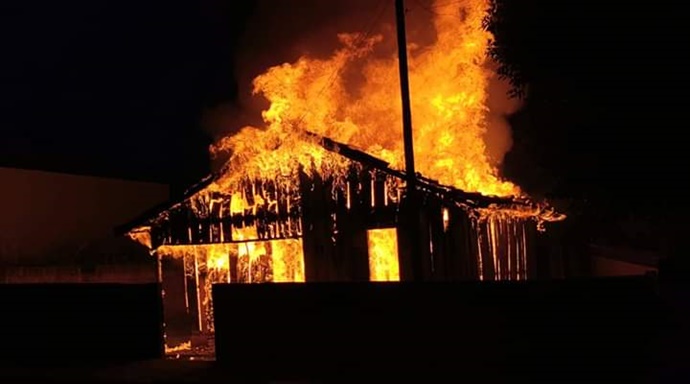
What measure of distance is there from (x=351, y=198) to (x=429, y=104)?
4518 millimetres

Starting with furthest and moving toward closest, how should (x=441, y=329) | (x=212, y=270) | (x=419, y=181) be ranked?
→ (x=212, y=270)
(x=419, y=181)
(x=441, y=329)

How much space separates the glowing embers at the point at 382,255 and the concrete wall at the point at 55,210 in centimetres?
1371

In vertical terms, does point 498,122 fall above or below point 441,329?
above

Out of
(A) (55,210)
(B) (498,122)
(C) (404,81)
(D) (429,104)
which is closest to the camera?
(C) (404,81)

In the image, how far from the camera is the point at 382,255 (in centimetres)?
1534

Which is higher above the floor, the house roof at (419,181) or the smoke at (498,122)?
the smoke at (498,122)

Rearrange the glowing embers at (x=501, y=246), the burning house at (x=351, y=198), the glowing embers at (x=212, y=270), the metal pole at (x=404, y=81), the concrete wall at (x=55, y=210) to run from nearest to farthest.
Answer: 1. the metal pole at (x=404, y=81)
2. the burning house at (x=351, y=198)
3. the glowing embers at (x=501, y=246)
4. the glowing embers at (x=212, y=270)
5. the concrete wall at (x=55, y=210)

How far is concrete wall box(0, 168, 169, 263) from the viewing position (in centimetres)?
2416

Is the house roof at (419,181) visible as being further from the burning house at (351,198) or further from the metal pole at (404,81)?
the metal pole at (404,81)

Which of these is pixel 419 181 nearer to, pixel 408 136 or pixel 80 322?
pixel 408 136

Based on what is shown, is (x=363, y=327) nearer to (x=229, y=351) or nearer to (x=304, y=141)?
(x=229, y=351)

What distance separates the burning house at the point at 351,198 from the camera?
15.2 metres

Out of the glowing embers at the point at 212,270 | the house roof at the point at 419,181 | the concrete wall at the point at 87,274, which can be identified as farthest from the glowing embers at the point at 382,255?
the concrete wall at the point at 87,274

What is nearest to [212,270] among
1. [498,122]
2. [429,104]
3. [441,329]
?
[429,104]
